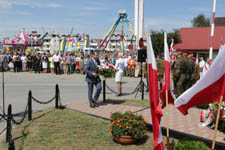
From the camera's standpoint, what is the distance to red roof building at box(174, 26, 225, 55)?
35000mm

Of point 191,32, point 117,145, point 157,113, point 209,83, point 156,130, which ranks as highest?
point 191,32

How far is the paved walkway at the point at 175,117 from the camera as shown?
232 inches

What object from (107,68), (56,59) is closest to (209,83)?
(107,68)

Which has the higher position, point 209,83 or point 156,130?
point 209,83

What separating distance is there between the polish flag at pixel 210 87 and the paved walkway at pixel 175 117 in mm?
2677

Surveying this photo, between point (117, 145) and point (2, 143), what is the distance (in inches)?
106

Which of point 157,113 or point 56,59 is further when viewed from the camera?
point 56,59

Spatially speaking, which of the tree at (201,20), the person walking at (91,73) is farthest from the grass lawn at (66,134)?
the tree at (201,20)

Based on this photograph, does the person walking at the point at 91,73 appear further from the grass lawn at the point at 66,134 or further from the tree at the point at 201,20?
the tree at the point at 201,20

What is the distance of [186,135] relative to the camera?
18.6 feet

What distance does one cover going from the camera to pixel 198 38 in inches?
1468

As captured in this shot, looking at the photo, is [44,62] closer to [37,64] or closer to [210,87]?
[37,64]

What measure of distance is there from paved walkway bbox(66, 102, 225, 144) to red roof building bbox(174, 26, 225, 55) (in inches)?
1121

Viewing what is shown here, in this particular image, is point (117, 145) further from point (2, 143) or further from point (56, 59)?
point (56, 59)
